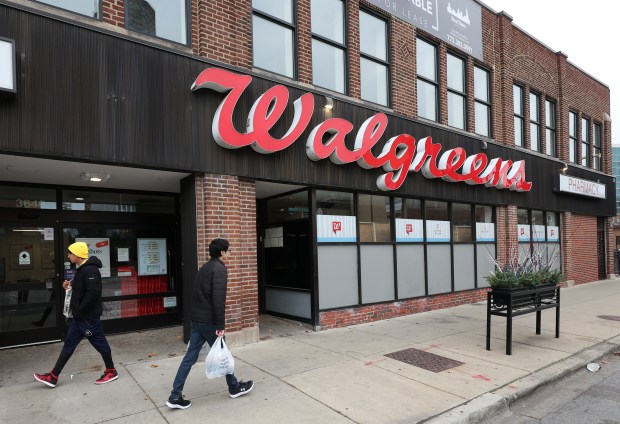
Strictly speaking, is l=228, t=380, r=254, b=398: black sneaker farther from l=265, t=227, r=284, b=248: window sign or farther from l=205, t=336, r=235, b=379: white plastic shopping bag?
l=265, t=227, r=284, b=248: window sign

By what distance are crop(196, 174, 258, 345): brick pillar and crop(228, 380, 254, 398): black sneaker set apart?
2.02m

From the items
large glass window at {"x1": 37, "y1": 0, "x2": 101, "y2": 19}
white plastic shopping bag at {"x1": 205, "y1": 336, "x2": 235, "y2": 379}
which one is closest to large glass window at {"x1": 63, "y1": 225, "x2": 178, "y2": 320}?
large glass window at {"x1": 37, "y1": 0, "x2": 101, "y2": 19}

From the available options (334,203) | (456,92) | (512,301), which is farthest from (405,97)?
(512,301)

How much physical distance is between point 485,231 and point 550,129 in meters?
6.04

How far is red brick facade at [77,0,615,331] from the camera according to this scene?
710cm

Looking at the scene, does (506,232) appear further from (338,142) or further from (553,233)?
(338,142)

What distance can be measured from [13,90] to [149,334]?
4613 millimetres

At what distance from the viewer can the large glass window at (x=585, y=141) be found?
59.2 feet

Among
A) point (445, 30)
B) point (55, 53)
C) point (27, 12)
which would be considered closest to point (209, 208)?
point (55, 53)

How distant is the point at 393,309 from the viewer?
32.4 feet

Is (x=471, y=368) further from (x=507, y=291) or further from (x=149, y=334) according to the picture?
(x=149, y=334)

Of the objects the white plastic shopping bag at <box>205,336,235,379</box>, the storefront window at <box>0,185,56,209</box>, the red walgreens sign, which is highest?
the red walgreens sign

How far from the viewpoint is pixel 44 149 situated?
553 centimetres

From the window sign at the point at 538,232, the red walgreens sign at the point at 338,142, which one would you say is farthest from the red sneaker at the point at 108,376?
the window sign at the point at 538,232
